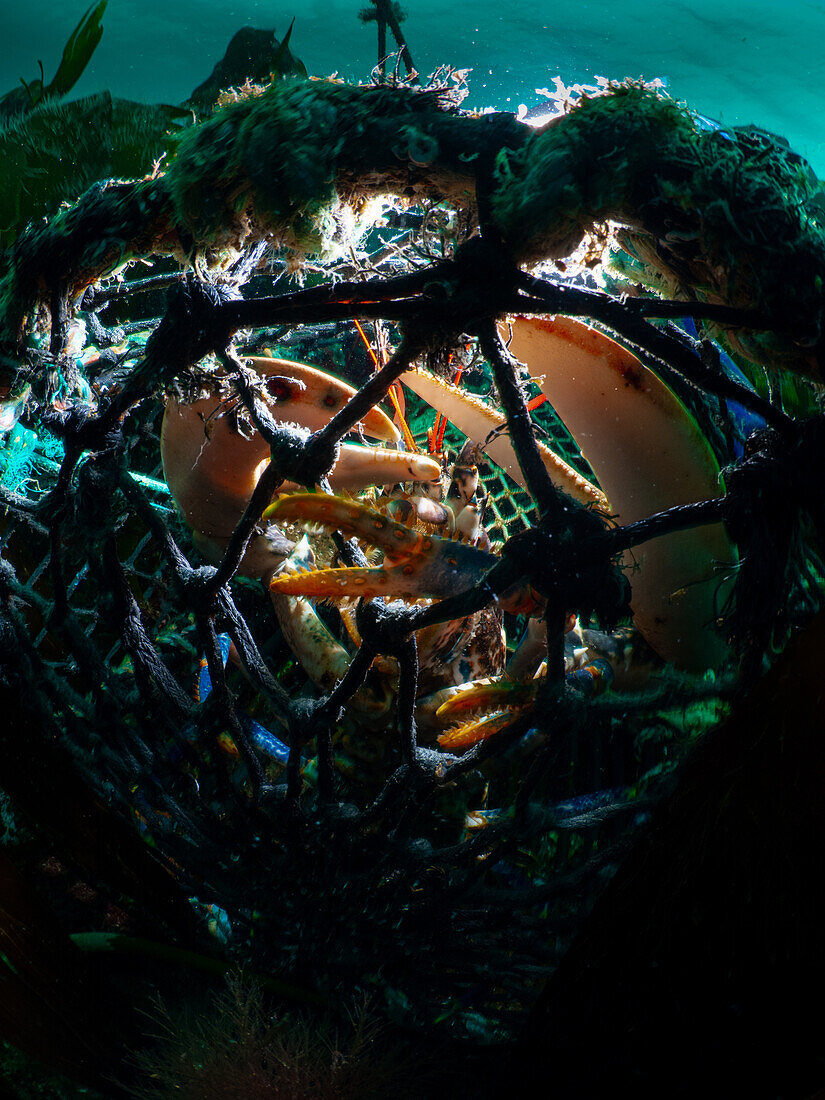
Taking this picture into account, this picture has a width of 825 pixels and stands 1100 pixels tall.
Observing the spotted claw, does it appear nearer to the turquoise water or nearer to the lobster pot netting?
the lobster pot netting

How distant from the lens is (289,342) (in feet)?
5.08

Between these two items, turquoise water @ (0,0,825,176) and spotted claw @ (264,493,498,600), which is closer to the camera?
spotted claw @ (264,493,498,600)

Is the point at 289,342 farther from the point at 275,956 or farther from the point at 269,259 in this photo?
the point at 275,956

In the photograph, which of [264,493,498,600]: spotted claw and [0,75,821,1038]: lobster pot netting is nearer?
[0,75,821,1038]: lobster pot netting

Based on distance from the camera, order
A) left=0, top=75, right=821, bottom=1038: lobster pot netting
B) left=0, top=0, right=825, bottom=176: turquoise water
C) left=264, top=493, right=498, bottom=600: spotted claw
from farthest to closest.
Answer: left=0, top=0, right=825, bottom=176: turquoise water → left=264, top=493, right=498, bottom=600: spotted claw → left=0, top=75, right=821, bottom=1038: lobster pot netting

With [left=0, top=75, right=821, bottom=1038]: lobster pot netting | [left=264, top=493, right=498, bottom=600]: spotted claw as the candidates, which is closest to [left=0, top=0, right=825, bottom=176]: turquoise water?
[left=0, top=75, right=821, bottom=1038]: lobster pot netting

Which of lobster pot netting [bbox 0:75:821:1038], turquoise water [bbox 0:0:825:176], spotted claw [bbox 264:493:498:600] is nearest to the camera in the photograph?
lobster pot netting [bbox 0:75:821:1038]

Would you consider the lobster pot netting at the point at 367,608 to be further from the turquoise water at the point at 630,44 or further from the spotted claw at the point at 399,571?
the turquoise water at the point at 630,44

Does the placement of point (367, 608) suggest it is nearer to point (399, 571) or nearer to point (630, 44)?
point (399, 571)

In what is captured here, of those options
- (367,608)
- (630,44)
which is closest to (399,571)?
(367,608)

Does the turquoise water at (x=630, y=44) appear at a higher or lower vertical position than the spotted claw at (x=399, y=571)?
higher

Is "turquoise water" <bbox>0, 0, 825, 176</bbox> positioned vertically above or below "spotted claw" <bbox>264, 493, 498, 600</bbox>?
above

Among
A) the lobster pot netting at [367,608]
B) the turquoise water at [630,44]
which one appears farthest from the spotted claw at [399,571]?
the turquoise water at [630,44]

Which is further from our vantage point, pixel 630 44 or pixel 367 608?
pixel 630 44
